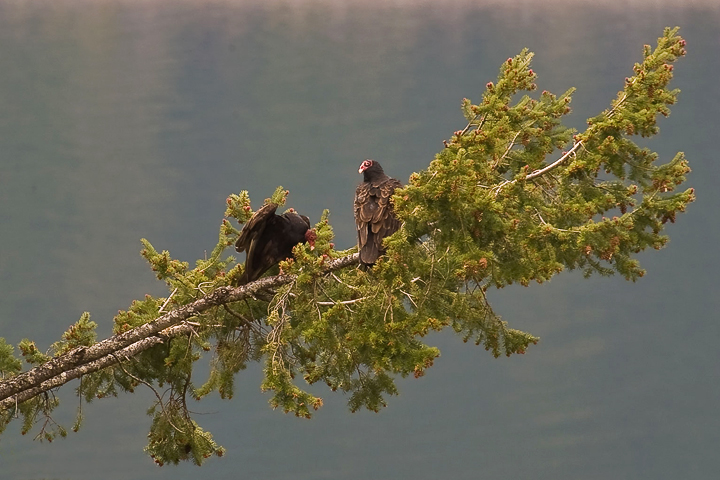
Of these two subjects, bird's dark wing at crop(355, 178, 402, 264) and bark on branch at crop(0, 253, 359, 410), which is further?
bark on branch at crop(0, 253, 359, 410)

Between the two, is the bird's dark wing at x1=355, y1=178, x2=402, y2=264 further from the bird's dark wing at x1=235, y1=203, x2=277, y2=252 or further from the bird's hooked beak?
the bird's dark wing at x1=235, y1=203, x2=277, y2=252

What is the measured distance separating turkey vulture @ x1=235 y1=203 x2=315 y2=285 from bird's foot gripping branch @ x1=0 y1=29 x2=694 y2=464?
0.20ft

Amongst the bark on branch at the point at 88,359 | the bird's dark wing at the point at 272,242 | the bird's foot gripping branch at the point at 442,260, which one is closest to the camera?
the bird's foot gripping branch at the point at 442,260

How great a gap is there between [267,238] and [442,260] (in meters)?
2.34

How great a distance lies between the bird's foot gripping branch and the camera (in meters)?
6.07

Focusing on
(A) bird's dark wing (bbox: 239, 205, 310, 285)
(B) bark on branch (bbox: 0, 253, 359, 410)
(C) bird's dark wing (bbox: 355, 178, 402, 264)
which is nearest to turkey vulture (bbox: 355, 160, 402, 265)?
(C) bird's dark wing (bbox: 355, 178, 402, 264)

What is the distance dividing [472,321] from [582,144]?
5.09 feet

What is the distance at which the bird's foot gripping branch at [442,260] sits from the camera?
239 inches

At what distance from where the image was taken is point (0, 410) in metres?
8.45

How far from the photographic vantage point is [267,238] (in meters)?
8.22

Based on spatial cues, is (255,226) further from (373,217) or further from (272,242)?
(373,217)

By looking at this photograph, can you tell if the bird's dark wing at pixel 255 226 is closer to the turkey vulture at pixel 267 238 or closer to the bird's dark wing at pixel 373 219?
the turkey vulture at pixel 267 238

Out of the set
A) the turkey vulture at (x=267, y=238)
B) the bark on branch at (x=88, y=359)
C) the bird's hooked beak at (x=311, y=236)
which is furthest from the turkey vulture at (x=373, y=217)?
the bark on branch at (x=88, y=359)

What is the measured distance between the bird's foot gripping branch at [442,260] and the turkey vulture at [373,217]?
0.19 m
